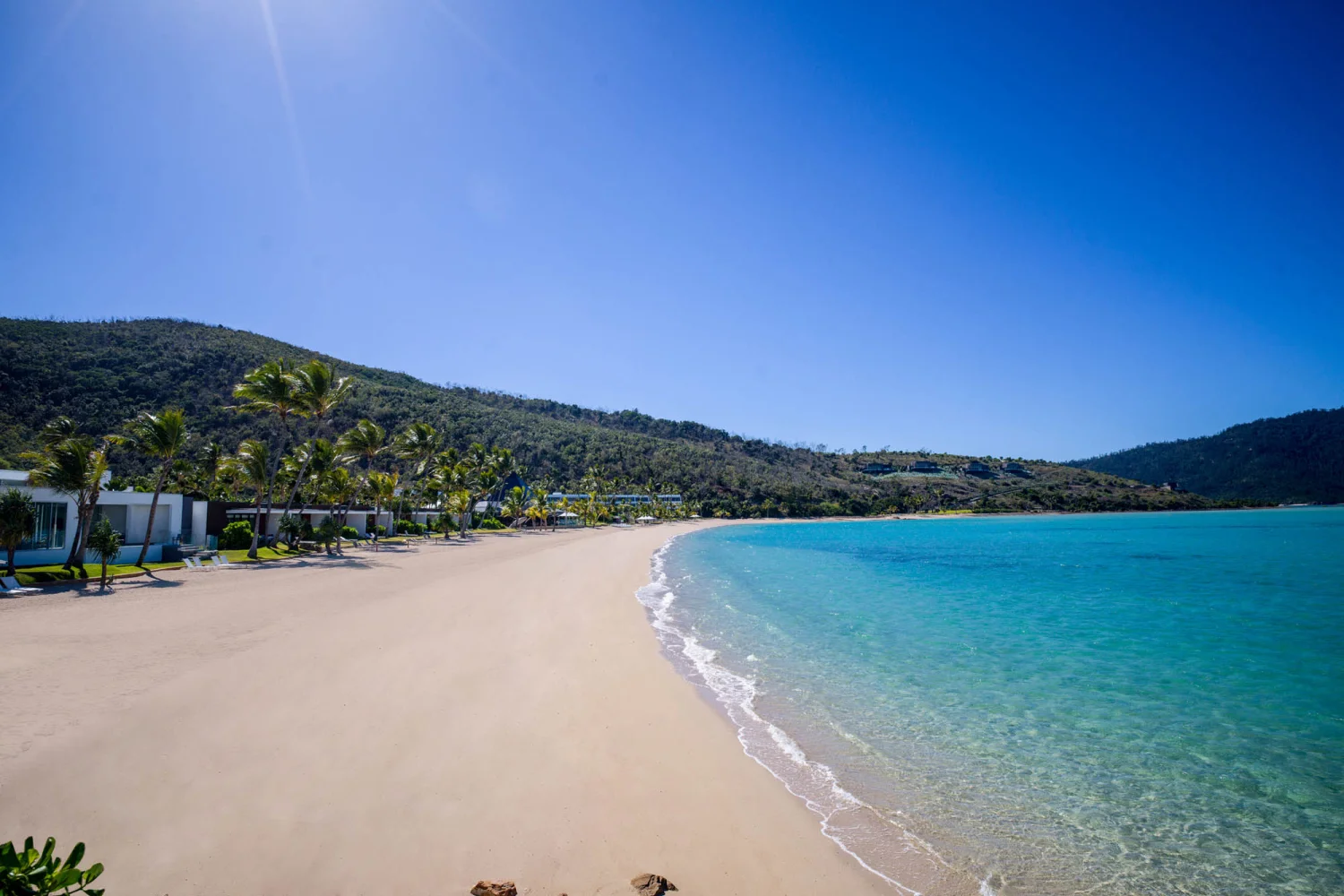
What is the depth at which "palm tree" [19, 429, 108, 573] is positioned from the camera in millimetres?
18188

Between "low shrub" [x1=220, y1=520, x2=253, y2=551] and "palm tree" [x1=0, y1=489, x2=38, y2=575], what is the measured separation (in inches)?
476

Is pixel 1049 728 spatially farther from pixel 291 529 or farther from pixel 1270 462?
pixel 1270 462

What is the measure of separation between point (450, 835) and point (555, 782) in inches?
48.3

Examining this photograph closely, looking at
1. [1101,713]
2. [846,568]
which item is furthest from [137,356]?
[1101,713]

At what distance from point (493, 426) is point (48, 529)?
260ft

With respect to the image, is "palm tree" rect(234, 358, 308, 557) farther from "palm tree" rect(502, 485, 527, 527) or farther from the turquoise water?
"palm tree" rect(502, 485, 527, 527)

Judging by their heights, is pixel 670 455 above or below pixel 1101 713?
above

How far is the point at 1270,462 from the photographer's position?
142125 mm

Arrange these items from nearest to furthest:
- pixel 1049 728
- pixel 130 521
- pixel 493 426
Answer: pixel 1049 728 < pixel 130 521 < pixel 493 426

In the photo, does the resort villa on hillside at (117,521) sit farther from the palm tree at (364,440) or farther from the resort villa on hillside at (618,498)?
the resort villa on hillside at (618,498)

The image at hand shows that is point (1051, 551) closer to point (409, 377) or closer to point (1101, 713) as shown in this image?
point (1101, 713)

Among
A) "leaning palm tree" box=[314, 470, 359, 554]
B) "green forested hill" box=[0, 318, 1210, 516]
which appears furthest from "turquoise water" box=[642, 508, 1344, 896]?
"green forested hill" box=[0, 318, 1210, 516]

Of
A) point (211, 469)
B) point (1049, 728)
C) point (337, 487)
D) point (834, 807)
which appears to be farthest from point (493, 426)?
point (834, 807)

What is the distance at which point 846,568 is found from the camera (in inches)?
1201
